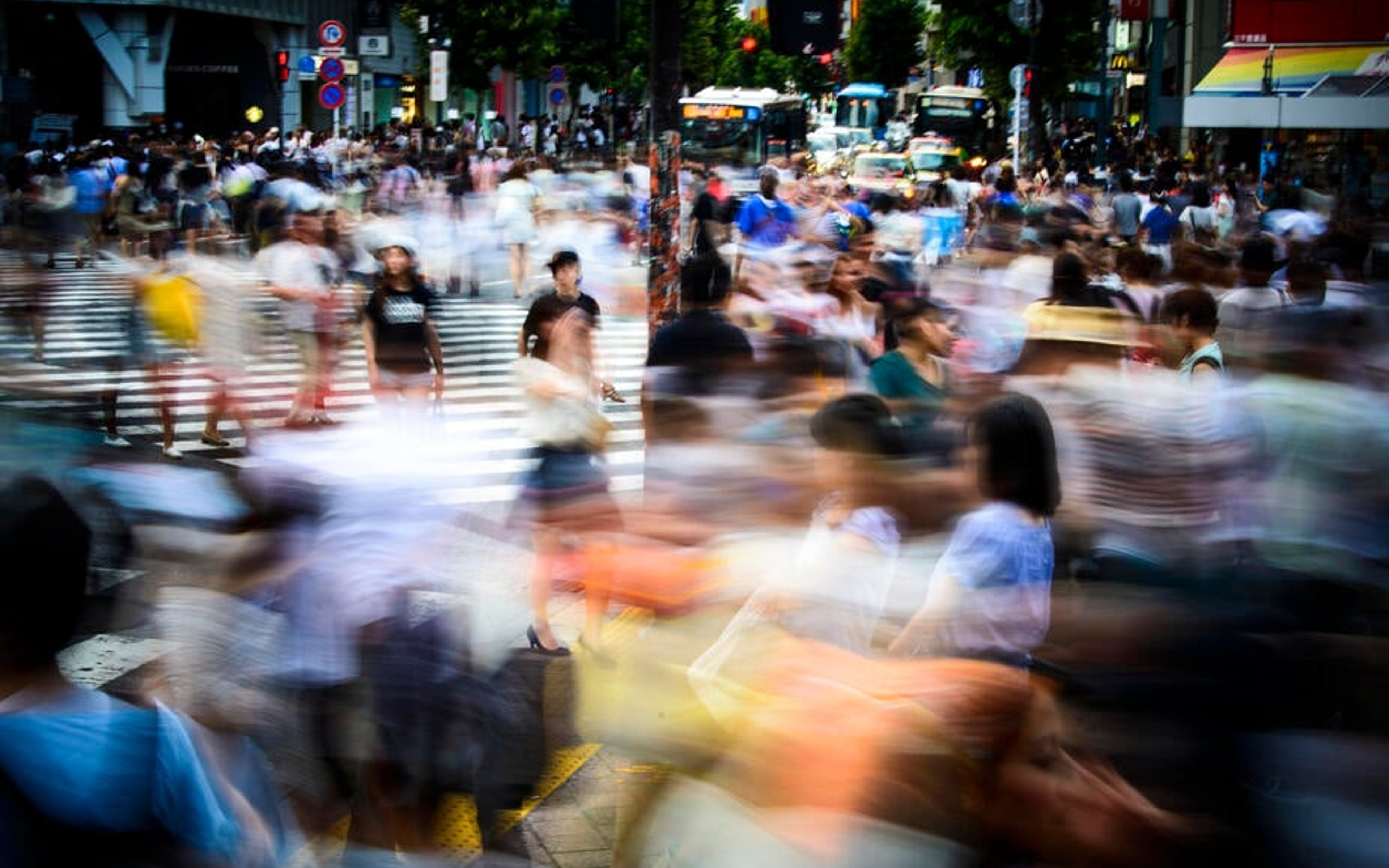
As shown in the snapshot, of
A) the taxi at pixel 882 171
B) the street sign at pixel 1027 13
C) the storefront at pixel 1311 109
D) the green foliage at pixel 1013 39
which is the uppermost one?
the green foliage at pixel 1013 39

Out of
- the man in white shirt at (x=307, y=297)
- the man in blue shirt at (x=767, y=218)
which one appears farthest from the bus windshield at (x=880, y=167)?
the man in white shirt at (x=307, y=297)

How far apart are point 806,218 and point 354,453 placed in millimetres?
14364

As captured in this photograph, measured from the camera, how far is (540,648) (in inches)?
280

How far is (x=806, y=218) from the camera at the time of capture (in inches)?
733

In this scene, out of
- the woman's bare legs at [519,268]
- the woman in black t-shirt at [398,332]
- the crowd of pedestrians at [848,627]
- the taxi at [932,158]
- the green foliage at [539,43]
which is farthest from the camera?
the green foliage at [539,43]

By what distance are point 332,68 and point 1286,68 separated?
17283 millimetres

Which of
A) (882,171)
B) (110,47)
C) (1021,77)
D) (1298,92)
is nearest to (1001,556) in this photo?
(1298,92)

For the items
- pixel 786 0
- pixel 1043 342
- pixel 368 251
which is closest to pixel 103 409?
pixel 368 251

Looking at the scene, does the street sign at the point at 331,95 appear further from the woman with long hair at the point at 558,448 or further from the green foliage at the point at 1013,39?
the green foliage at the point at 1013,39

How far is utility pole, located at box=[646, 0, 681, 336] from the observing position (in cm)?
1077

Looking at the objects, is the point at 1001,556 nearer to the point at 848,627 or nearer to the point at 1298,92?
the point at 848,627

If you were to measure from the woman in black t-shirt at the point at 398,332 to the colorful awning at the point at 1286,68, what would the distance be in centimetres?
2100

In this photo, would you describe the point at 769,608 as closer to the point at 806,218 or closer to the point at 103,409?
the point at 103,409

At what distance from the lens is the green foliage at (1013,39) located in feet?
159
